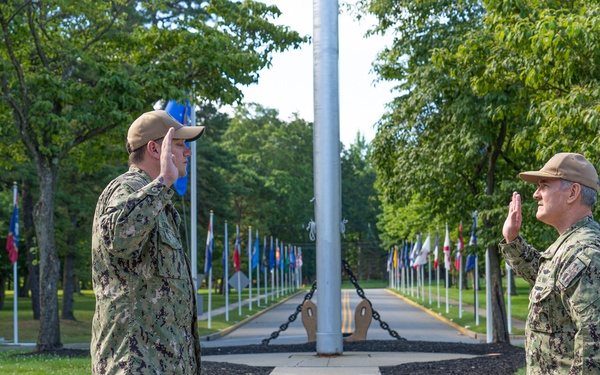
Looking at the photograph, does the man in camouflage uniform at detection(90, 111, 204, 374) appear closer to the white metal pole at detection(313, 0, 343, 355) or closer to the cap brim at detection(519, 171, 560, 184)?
the cap brim at detection(519, 171, 560, 184)

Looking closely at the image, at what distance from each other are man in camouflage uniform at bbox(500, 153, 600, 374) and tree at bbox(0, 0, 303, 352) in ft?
49.3

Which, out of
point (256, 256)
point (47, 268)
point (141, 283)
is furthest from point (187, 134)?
point (256, 256)

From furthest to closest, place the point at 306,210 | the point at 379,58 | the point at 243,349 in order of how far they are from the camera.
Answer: the point at 306,210 < the point at 379,58 < the point at 243,349

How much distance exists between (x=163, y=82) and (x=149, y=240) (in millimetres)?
16412

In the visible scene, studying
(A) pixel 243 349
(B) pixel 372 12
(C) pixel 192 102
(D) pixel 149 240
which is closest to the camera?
Result: (D) pixel 149 240

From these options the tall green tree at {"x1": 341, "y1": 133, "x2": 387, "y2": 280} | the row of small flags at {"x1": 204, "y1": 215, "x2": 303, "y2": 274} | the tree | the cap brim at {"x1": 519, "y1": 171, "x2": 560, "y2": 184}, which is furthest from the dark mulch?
the tall green tree at {"x1": 341, "y1": 133, "x2": 387, "y2": 280}

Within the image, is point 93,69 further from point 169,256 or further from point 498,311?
point 169,256

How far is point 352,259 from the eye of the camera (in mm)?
148000

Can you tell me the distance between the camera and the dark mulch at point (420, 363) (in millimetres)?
13852

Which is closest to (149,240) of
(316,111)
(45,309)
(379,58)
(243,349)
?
(316,111)

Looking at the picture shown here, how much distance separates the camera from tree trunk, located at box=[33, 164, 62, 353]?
66.5 feet

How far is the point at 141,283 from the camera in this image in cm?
439

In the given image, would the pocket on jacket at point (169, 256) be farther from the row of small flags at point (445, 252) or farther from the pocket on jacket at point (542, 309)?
the row of small flags at point (445, 252)

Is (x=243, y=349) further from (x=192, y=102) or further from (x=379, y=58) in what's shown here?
(x=379, y=58)
